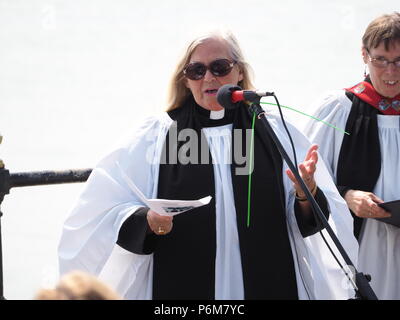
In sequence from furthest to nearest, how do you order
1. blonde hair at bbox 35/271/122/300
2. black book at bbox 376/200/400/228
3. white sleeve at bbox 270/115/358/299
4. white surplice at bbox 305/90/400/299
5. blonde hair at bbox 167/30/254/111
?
1. white surplice at bbox 305/90/400/299
2. black book at bbox 376/200/400/228
3. blonde hair at bbox 167/30/254/111
4. white sleeve at bbox 270/115/358/299
5. blonde hair at bbox 35/271/122/300

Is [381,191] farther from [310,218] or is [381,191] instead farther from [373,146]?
[310,218]

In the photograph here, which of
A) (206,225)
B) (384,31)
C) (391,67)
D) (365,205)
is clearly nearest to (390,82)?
(391,67)

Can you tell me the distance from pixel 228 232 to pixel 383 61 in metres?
1.55

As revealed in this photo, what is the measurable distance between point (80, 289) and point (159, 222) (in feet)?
5.26

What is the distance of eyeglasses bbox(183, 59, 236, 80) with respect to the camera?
3.97 m

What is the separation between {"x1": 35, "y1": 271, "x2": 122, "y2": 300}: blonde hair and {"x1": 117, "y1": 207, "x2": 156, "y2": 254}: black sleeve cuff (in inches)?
66.7

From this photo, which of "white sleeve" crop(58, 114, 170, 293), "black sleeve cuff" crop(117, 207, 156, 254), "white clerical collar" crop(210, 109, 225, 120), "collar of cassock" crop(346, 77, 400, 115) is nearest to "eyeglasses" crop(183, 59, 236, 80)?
"white clerical collar" crop(210, 109, 225, 120)

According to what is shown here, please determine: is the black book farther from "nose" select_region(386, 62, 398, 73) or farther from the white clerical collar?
the white clerical collar

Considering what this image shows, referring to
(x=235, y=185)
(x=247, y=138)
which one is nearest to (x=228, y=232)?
(x=235, y=185)

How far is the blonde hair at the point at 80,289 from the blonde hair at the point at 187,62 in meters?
2.24

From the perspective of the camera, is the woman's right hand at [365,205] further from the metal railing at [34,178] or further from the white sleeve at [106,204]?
the metal railing at [34,178]

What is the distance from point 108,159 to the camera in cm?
401

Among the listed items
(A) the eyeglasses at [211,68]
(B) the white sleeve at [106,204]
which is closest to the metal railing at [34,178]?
(B) the white sleeve at [106,204]
